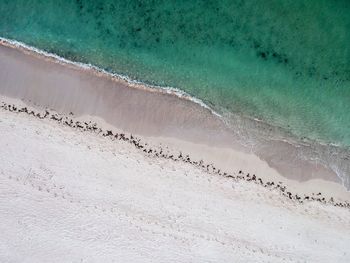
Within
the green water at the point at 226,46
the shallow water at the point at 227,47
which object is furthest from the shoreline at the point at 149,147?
the green water at the point at 226,46

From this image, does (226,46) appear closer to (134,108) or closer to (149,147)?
(134,108)

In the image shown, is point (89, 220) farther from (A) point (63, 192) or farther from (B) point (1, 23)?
(B) point (1, 23)

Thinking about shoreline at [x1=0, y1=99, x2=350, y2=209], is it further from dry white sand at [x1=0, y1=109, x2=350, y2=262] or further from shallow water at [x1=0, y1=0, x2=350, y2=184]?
shallow water at [x1=0, y1=0, x2=350, y2=184]

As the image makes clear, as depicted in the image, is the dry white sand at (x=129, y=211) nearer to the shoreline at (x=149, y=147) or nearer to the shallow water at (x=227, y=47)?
the shoreline at (x=149, y=147)

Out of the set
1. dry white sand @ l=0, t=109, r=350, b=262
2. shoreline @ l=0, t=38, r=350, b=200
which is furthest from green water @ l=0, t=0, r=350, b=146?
dry white sand @ l=0, t=109, r=350, b=262

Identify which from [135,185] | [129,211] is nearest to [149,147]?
[135,185]

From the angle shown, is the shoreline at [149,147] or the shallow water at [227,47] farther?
the shallow water at [227,47]
